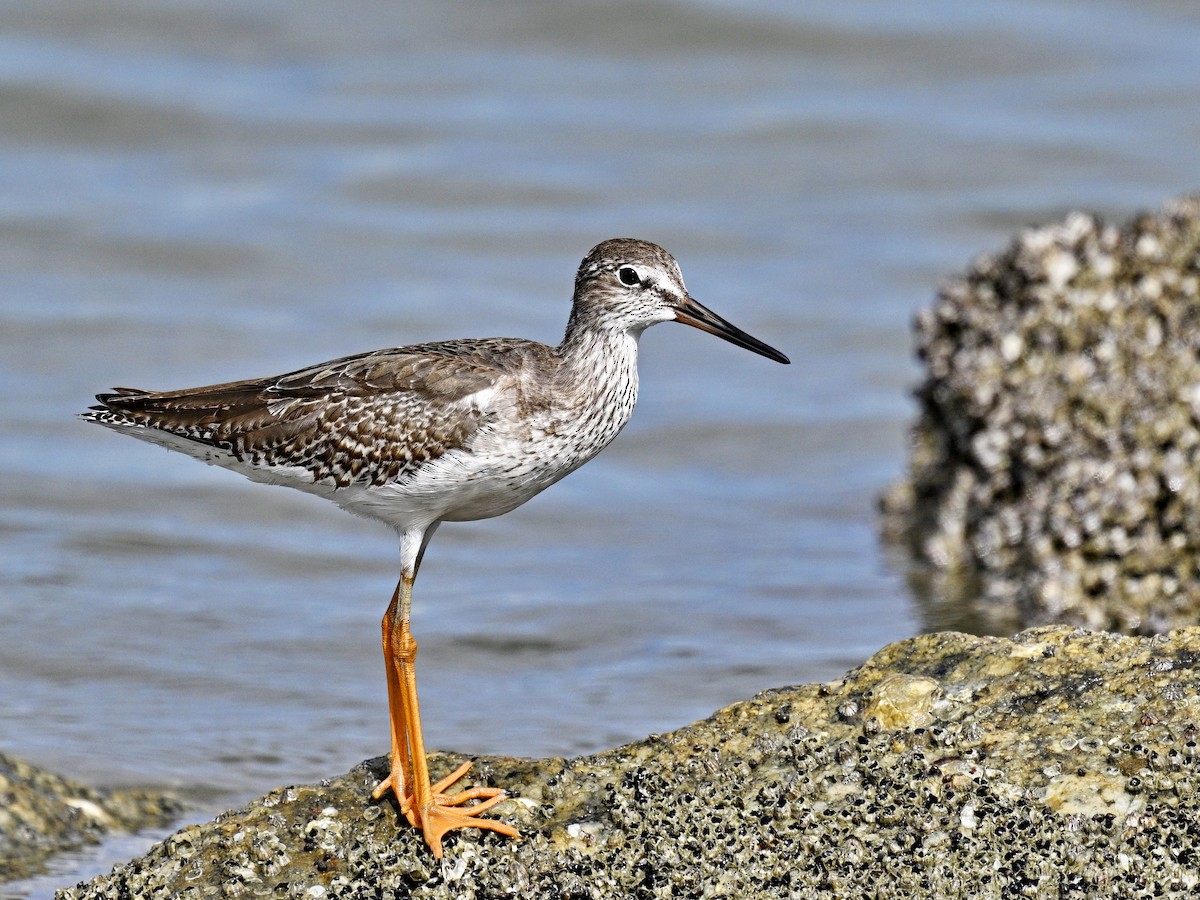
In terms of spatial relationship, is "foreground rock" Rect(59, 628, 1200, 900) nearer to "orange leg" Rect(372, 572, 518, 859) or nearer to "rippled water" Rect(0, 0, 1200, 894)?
"orange leg" Rect(372, 572, 518, 859)

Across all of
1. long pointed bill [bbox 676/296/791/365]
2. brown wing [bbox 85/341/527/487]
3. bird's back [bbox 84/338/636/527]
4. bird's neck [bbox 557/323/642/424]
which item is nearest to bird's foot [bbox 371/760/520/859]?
bird's back [bbox 84/338/636/527]

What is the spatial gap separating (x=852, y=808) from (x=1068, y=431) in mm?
5913

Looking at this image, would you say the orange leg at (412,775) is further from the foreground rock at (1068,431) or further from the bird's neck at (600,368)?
the foreground rock at (1068,431)

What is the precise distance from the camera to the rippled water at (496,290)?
32.8 feet

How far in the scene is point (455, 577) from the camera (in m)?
11.9

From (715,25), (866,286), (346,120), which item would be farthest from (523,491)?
(715,25)

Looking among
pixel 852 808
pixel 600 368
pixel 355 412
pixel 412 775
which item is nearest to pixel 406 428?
pixel 355 412

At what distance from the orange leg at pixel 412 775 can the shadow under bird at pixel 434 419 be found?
0.01 meters

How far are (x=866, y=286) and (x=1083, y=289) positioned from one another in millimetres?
6069

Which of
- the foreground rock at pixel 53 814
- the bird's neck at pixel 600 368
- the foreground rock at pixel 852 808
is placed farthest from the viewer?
the foreground rock at pixel 53 814

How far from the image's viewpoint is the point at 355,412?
22.4ft

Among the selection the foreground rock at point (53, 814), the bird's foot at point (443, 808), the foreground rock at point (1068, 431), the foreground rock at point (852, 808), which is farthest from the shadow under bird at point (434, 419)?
the foreground rock at point (1068, 431)

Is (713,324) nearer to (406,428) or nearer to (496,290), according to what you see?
(406,428)

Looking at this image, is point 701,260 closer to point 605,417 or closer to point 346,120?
point 346,120
